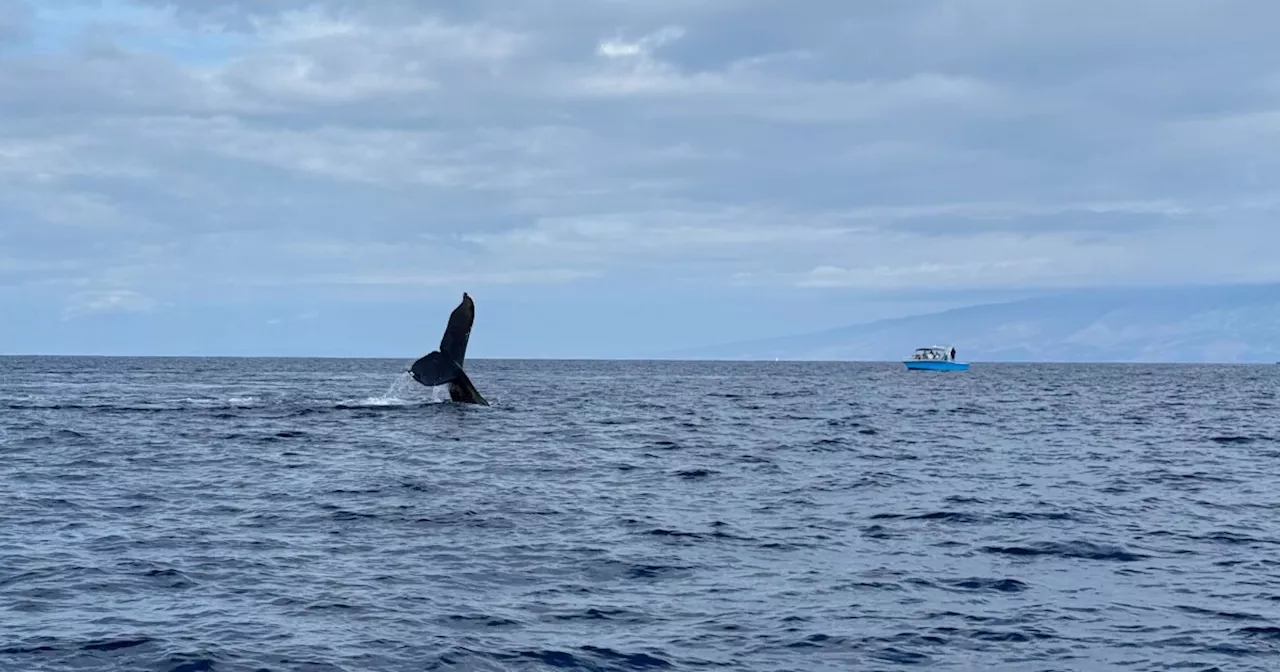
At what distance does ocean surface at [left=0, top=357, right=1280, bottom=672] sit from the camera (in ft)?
44.8

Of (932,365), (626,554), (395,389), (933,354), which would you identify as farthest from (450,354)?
(933,354)

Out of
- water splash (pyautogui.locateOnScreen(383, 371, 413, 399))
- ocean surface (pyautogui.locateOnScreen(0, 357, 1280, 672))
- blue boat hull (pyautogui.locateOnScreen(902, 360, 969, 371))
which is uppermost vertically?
blue boat hull (pyautogui.locateOnScreen(902, 360, 969, 371))

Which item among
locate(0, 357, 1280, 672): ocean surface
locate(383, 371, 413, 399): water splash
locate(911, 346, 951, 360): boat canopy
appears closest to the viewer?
locate(0, 357, 1280, 672): ocean surface

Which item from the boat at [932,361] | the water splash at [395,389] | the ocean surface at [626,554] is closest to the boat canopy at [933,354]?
the boat at [932,361]

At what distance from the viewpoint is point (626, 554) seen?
18.9 metres

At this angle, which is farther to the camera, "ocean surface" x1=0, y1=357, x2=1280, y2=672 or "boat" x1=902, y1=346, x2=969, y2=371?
"boat" x1=902, y1=346, x2=969, y2=371

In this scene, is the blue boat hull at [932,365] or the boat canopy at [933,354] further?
the boat canopy at [933,354]

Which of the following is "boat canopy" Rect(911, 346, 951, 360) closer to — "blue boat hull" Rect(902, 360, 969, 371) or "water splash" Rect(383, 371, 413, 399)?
"blue boat hull" Rect(902, 360, 969, 371)

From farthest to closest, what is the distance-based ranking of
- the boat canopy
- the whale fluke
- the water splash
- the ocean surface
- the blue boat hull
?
the boat canopy, the blue boat hull, the water splash, the whale fluke, the ocean surface

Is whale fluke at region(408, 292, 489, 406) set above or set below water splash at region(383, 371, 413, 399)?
above

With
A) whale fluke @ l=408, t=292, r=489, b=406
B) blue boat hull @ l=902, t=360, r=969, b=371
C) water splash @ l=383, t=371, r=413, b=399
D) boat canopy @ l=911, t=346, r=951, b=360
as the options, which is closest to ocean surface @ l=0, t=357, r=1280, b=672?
whale fluke @ l=408, t=292, r=489, b=406

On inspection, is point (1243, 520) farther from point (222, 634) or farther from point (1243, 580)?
point (222, 634)

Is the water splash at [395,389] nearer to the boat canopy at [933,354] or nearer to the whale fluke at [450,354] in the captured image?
the whale fluke at [450,354]

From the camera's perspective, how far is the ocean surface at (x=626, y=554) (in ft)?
44.8
